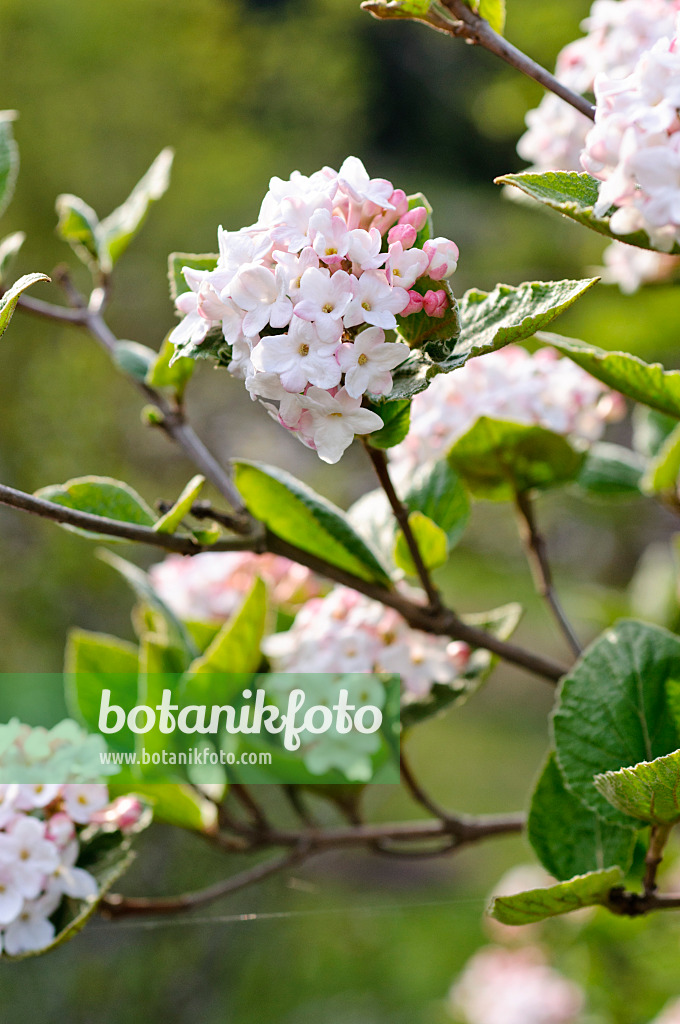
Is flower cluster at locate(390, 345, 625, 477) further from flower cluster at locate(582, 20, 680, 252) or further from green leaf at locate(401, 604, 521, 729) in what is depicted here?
flower cluster at locate(582, 20, 680, 252)

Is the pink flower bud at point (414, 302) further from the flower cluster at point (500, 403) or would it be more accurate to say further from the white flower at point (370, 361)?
the flower cluster at point (500, 403)

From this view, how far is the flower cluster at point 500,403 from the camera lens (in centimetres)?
44

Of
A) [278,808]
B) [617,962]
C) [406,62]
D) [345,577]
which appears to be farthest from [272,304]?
A: [406,62]

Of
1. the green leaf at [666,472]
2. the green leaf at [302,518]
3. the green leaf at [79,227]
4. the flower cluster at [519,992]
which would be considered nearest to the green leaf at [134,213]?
the green leaf at [79,227]

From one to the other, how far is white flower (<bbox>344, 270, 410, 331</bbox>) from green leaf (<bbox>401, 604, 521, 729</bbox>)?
193mm

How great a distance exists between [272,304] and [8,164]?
0.25 metres

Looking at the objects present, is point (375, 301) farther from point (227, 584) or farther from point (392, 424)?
point (227, 584)

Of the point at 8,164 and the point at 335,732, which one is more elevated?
the point at 8,164

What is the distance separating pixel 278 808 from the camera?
7.03 feet

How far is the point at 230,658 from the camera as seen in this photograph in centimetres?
38

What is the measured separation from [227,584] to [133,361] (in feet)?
0.63

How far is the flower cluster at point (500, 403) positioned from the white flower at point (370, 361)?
0.20 m

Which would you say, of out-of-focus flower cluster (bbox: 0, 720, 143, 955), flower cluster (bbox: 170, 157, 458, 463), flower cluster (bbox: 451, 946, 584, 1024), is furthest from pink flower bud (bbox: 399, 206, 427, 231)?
flower cluster (bbox: 451, 946, 584, 1024)

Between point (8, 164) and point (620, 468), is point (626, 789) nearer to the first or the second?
point (620, 468)
